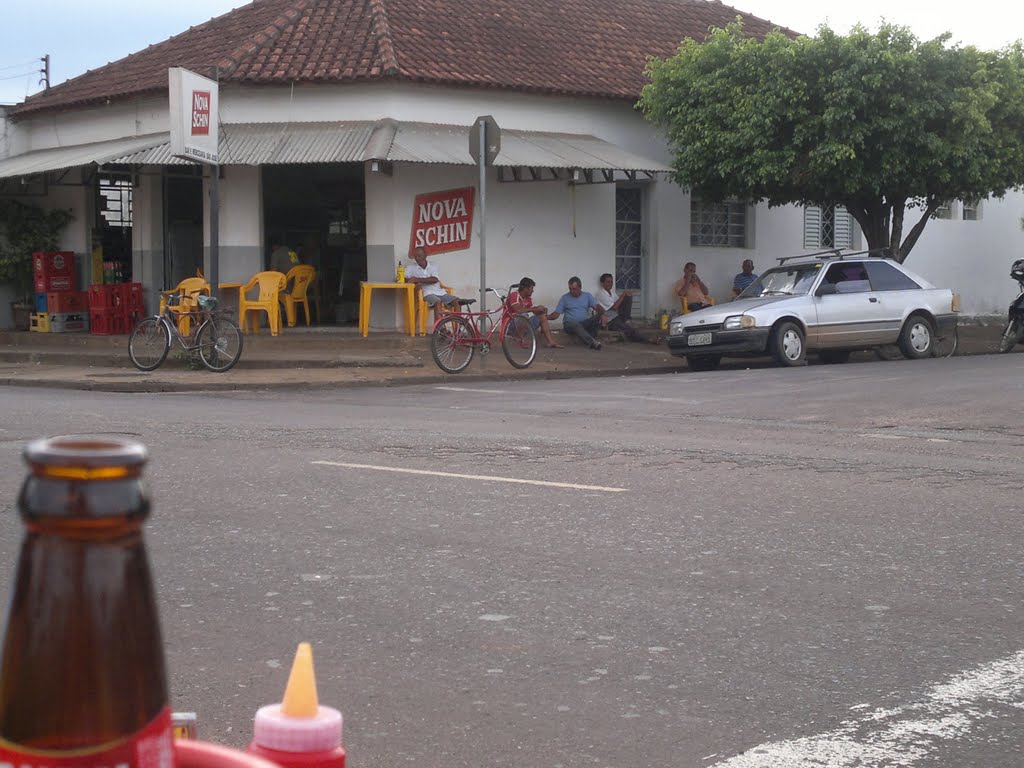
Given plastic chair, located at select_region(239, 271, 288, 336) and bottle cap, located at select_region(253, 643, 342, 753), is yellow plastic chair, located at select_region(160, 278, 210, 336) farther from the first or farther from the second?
bottle cap, located at select_region(253, 643, 342, 753)

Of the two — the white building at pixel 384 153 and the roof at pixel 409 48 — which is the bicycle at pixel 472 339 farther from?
the roof at pixel 409 48

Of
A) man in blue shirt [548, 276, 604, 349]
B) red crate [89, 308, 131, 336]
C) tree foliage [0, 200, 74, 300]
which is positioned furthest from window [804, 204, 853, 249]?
tree foliage [0, 200, 74, 300]

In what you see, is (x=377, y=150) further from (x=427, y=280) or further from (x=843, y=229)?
(x=843, y=229)

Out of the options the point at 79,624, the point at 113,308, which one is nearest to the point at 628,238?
the point at 113,308

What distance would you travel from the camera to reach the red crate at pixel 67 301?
22.5m

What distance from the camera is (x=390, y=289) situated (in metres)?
20.6

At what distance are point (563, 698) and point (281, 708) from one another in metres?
2.66

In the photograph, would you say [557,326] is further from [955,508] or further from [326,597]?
[326,597]

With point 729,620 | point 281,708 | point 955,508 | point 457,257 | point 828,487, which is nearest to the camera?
point 281,708

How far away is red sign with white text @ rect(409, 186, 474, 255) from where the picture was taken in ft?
68.5

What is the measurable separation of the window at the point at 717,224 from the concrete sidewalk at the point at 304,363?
3954mm

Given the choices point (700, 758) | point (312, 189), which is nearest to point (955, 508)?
point (700, 758)

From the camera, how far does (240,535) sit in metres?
6.31

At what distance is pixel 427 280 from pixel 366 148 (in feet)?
6.90
